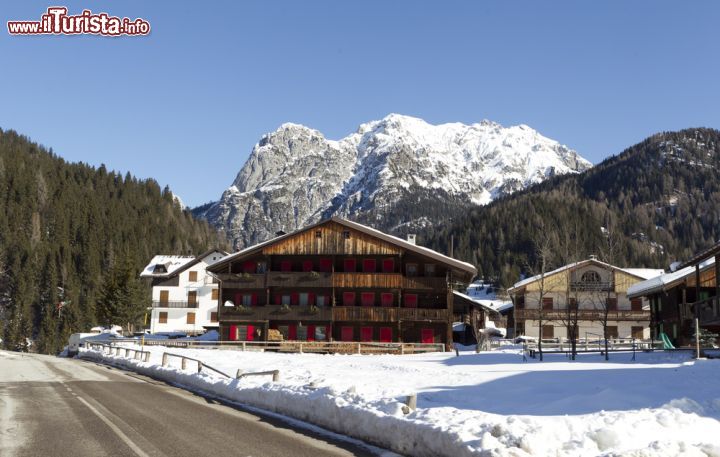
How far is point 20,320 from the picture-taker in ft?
419

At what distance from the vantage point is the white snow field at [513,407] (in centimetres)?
978

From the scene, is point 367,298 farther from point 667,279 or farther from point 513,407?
point 513,407

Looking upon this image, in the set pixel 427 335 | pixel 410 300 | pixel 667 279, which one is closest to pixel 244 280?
pixel 410 300

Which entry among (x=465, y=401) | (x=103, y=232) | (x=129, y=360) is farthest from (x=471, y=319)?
(x=103, y=232)

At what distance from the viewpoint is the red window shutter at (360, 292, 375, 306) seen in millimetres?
56928

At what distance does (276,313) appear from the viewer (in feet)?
184

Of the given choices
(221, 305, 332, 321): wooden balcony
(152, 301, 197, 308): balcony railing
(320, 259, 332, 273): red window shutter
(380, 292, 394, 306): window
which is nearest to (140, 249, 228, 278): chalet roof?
(152, 301, 197, 308): balcony railing

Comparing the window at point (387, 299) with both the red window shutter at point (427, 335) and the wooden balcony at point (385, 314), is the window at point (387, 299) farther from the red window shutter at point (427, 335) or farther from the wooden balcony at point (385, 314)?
the red window shutter at point (427, 335)

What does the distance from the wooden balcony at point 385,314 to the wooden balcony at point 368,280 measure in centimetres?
181

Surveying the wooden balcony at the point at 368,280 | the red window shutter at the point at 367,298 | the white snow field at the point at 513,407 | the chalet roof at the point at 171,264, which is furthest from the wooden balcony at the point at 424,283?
the chalet roof at the point at 171,264

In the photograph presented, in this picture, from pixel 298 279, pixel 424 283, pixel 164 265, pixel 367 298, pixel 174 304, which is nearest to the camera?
pixel 424 283

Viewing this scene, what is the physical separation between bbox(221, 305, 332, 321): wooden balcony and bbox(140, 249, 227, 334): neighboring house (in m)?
28.7

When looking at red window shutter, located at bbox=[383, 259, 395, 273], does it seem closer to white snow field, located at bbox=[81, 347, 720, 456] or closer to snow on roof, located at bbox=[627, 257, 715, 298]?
snow on roof, located at bbox=[627, 257, 715, 298]

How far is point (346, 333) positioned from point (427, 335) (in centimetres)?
673
